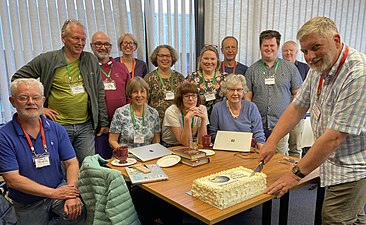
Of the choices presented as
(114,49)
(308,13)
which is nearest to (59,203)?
(114,49)

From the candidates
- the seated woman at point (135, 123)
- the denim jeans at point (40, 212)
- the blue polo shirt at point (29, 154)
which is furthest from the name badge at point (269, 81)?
the denim jeans at point (40, 212)

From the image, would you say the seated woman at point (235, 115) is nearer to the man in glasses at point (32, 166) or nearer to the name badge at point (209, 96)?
the name badge at point (209, 96)

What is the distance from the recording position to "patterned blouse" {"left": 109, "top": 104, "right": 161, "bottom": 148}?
2.70 meters

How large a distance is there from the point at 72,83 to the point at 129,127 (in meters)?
0.61

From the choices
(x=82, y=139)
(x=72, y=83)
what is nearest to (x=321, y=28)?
(x=72, y=83)

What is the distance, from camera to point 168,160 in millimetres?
2189

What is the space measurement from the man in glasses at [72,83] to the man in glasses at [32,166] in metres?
0.58

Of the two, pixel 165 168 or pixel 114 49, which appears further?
pixel 114 49

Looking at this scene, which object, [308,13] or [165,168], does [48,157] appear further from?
[308,13]

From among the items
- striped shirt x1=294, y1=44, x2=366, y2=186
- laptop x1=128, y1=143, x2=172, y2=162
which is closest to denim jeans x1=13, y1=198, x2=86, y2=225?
laptop x1=128, y1=143, x2=172, y2=162

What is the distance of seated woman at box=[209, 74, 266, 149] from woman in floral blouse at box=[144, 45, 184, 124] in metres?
0.54

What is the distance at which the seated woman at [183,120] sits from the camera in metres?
2.66

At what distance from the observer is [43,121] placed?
2.10m

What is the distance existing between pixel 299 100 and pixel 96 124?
175 cm
